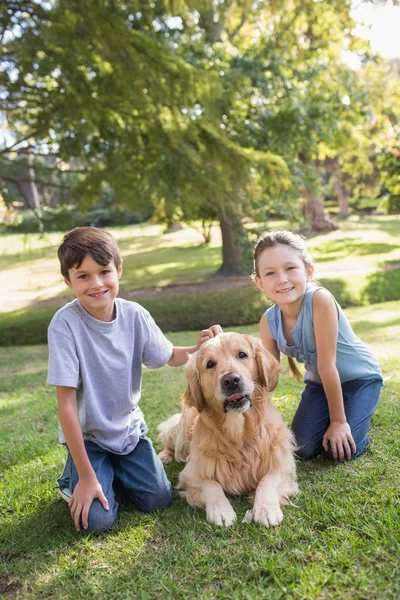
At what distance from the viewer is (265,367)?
3.06 m

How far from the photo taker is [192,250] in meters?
A: 24.3

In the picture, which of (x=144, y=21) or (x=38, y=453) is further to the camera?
(x=144, y=21)

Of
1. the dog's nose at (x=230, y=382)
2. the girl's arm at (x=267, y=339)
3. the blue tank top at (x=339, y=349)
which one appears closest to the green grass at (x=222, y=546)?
the blue tank top at (x=339, y=349)

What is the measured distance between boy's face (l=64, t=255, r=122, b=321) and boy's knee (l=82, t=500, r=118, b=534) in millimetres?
1123

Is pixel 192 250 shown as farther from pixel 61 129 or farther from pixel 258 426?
pixel 258 426

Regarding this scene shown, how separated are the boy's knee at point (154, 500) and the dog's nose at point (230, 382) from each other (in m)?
0.80

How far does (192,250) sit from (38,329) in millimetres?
13068

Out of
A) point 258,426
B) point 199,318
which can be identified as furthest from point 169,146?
point 258,426

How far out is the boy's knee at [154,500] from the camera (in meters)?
3.05

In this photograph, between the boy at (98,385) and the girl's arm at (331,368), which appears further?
the girl's arm at (331,368)

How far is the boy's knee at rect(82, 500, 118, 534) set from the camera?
9.14ft

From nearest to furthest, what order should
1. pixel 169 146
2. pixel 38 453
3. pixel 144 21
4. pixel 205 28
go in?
pixel 38 453 → pixel 169 146 → pixel 144 21 → pixel 205 28

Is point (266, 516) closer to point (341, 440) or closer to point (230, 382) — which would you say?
point (230, 382)

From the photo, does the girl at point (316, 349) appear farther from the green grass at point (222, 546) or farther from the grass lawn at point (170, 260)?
the grass lawn at point (170, 260)
